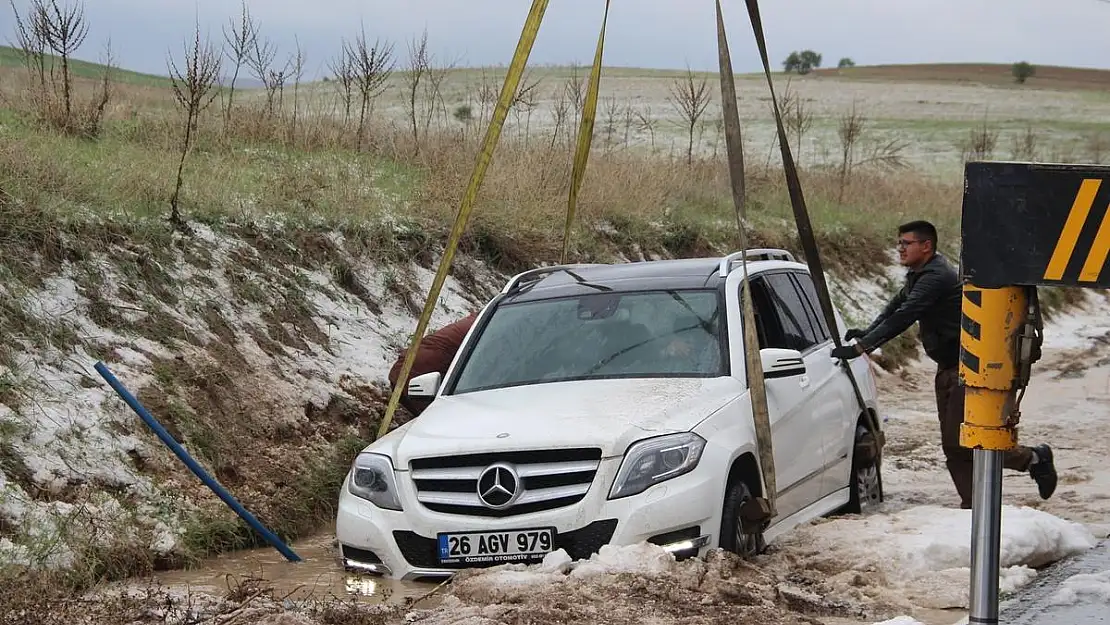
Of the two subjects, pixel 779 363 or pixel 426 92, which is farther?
pixel 426 92

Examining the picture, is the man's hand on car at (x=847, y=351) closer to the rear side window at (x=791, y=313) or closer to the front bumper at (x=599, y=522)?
the rear side window at (x=791, y=313)

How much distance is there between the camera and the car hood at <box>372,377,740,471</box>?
20.8 ft

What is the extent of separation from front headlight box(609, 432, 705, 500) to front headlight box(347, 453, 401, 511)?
3.59 feet

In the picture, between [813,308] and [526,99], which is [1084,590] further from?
[526,99]

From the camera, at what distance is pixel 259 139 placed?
16203mm

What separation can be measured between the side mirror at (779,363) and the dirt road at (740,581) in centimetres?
92

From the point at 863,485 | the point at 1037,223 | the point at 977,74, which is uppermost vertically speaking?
the point at 977,74

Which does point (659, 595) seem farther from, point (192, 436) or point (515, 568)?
point (192, 436)

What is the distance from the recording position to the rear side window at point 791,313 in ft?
27.2

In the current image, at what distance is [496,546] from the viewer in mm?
6211

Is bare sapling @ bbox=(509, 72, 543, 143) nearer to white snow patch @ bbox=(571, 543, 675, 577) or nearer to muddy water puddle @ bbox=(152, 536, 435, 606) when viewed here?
muddy water puddle @ bbox=(152, 536, 435, 606)

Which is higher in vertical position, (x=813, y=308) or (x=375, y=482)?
(x=813, y=308)

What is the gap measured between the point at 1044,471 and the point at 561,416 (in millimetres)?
3557

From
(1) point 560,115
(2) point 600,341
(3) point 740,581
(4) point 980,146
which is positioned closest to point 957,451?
(2) point 600,341
